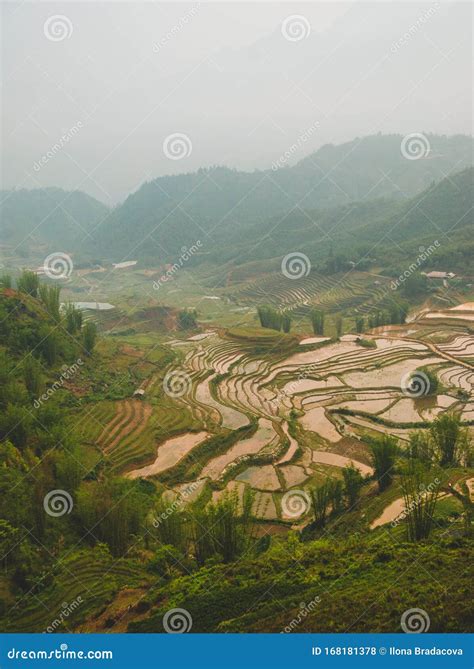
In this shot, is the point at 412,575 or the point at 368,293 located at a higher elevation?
the point at 368,293

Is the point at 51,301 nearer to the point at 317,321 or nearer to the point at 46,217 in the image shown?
the point at 317,321

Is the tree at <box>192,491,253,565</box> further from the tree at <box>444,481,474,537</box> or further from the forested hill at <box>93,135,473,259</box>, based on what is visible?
the forested hill at <box>93,135,473,259</box>

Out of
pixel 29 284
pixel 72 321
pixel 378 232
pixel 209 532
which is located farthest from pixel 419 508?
pixel 378 232

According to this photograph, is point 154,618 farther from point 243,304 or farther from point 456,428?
point 243,304

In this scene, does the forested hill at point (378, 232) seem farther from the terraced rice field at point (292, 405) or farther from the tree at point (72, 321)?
the tree at point (72, 321)

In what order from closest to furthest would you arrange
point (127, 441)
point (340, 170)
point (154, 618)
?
point (154, 618), point (127, 441), point (340, 170)

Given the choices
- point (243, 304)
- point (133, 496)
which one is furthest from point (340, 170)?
point (133, 496)

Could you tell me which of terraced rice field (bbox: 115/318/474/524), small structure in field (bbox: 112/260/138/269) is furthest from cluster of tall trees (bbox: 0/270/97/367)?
small structure in field (bbox: 112/260/138/269)
